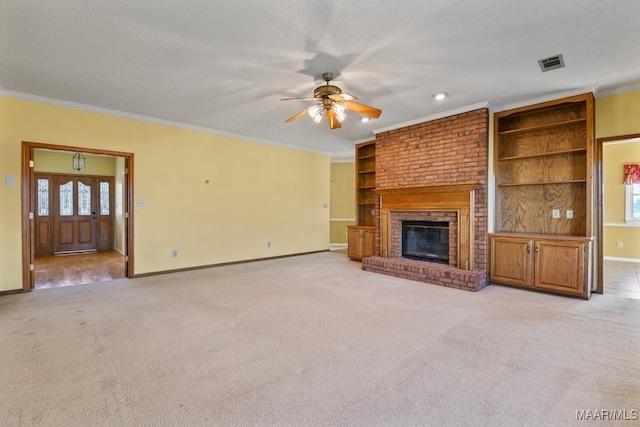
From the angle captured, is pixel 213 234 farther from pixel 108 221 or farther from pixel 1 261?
pixel 108 221

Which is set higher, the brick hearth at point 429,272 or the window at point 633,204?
the window at point 633,204

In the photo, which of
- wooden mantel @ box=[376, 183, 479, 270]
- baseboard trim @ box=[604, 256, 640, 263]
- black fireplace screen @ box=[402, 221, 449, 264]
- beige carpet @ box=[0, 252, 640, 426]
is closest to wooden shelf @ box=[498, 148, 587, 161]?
wooden mantel @ box=[376, 183, 479, 270]

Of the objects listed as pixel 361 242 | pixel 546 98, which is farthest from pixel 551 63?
pixel 361 242

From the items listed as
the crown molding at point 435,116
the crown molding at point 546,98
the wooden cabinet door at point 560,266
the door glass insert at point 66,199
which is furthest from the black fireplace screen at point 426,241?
the door glass insert at point 66,199

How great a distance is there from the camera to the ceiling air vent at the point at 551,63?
3.11 metres

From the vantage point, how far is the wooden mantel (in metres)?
4.62

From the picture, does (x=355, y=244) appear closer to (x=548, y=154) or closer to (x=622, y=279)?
(x=548, y=154)

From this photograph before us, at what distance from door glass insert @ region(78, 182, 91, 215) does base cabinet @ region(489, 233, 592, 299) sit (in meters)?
9.33

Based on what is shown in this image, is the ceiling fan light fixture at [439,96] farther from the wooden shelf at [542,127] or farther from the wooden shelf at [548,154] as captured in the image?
the wooden shelf at [548,154]

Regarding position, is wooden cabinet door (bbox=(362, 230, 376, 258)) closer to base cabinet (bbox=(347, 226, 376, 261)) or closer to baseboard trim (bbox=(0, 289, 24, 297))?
base cabinet (bbox=(347, 226, 376, 261))

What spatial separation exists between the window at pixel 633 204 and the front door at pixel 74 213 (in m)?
12.6

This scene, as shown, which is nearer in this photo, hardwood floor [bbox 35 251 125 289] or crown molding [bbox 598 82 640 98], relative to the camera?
crown molding [bbox 598 82 640 98]

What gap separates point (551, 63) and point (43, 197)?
10.1 meters

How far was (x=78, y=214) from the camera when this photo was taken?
310 inches
